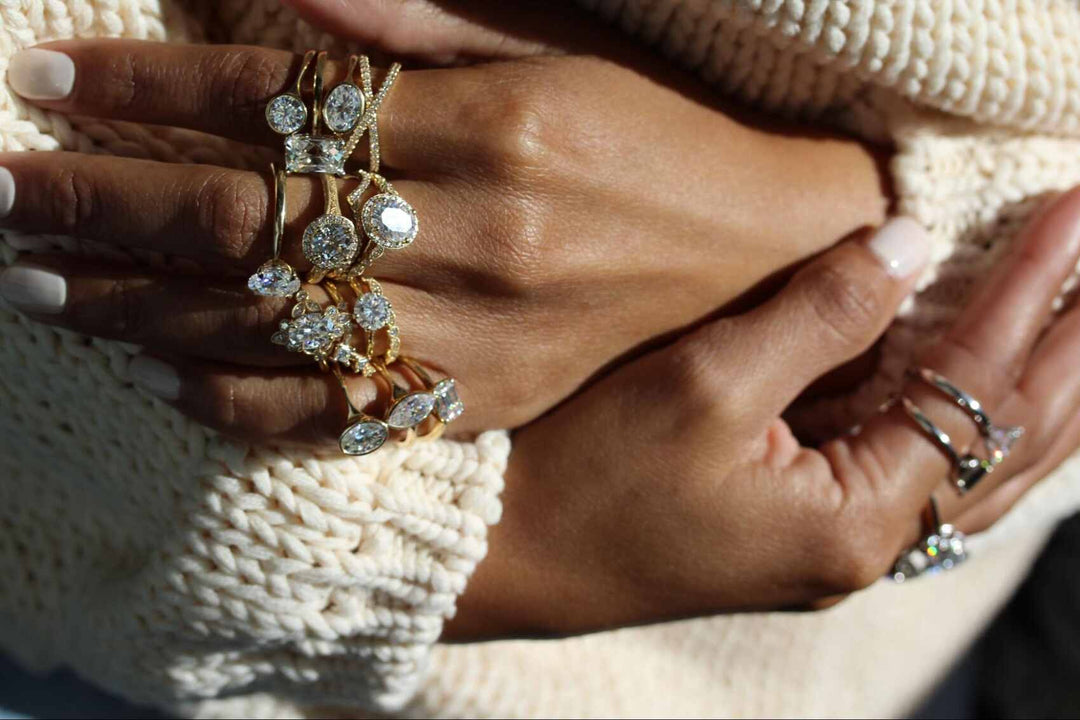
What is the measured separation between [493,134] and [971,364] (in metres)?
0.45

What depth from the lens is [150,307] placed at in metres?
0.54

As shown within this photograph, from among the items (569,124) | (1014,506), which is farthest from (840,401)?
(569,124)

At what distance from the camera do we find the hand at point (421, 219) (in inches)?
20.8

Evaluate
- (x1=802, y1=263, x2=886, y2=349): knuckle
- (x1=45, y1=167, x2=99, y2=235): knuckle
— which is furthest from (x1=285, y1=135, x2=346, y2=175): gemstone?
(x1=802, y1=263, x2=886, y2=349): knuckle

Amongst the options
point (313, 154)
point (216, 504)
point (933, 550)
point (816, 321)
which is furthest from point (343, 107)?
point (933, 550)

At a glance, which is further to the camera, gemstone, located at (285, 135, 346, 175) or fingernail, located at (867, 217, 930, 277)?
fingernail, located at (867, 217, 930, 277)

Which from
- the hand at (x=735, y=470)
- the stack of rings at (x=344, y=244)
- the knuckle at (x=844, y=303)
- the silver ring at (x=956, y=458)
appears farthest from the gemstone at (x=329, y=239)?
the silver ring at (x=956, y=458)

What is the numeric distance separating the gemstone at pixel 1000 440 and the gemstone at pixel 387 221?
1.72 feet

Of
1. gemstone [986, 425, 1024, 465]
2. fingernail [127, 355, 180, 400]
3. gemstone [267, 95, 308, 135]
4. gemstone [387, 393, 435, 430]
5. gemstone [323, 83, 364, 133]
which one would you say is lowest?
fingernail [127, 355, 180, 400]

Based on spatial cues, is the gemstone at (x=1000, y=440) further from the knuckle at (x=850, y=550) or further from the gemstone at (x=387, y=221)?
the gemstone at (x=387, y=221)

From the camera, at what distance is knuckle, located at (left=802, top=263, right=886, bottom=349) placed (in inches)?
26.0

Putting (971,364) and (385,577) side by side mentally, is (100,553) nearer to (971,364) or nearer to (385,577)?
(385,577)

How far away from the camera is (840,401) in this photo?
2.62ft

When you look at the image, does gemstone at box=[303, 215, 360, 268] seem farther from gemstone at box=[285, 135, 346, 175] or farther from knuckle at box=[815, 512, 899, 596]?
knuckle at box=[815, 512, 899, 596]
